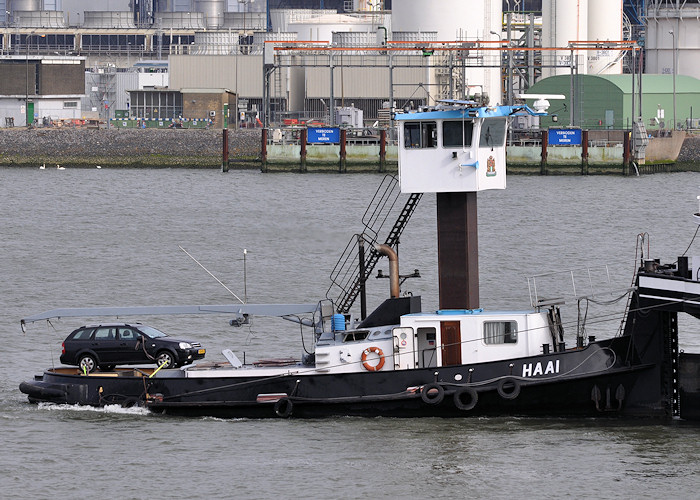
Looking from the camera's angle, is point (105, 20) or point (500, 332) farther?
point (105, 20)

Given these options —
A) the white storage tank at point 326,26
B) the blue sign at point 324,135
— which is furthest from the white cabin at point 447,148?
the white storage tank at point 326,26

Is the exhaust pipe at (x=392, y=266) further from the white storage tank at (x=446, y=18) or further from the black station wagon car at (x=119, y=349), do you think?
the white storage tank at (x=446, y=18)

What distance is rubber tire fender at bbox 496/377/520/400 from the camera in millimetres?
26469

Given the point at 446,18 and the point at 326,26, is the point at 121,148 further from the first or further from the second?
the point at 326,26

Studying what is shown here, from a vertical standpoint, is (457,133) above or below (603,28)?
below

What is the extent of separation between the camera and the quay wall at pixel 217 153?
89.0 metres

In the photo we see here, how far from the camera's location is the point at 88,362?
98.2ft

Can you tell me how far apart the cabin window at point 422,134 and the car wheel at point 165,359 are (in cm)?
712

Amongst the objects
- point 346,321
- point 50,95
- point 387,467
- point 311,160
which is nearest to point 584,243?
point 346,321

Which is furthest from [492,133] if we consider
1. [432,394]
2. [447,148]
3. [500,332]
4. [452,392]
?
[432,394]

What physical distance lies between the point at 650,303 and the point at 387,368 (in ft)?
17.3

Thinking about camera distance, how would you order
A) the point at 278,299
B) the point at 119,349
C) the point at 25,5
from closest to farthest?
the point at 119,349 < the point at 278,299 < the point at 25,5

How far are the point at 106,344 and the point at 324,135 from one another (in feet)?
202

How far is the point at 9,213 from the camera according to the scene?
2640 inches
